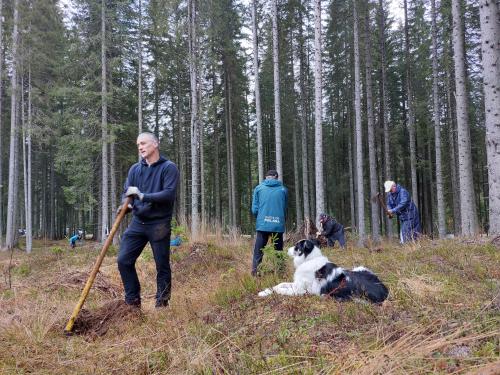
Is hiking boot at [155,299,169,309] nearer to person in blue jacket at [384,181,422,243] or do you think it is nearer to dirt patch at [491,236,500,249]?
dirt patch at [491,236,500,249]

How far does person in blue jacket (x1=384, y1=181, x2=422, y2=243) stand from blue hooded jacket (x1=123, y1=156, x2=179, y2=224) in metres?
6.37

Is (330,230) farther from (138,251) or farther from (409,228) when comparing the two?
(138,251)

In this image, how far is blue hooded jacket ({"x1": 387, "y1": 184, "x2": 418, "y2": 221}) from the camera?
29.7ft

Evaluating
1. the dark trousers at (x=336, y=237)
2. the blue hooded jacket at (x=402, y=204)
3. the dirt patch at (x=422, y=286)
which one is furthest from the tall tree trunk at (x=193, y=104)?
the dirt patch at (x=422, y=286)

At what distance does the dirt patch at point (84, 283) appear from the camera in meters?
6.43

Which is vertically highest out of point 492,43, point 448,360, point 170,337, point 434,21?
point 434,21

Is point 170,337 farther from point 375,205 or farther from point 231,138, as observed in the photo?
point 231,138

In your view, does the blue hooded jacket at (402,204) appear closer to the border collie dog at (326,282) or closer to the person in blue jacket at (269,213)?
the person in blue jacket at (269,213)

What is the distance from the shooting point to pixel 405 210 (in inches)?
364

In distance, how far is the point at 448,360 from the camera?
6.57ft

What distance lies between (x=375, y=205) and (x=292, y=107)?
33.8 ft

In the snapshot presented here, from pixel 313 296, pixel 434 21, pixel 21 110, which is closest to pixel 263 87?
pixel 434 21

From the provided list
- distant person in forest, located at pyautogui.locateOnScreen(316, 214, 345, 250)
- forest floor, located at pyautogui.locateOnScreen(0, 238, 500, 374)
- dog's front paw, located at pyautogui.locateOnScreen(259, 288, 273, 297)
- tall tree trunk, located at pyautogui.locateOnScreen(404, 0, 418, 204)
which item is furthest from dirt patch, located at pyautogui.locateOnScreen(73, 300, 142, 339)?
tall tree trunk, located at pyautogui.locateOnScreen(404, 0, 418, 204)

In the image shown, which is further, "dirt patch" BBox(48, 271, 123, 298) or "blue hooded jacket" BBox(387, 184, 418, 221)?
"blue hooded jacket" BBox(387, 184, 418, 221)
